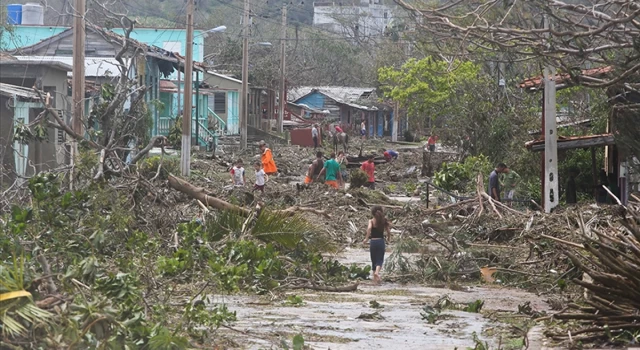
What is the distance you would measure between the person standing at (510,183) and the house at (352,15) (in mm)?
70799

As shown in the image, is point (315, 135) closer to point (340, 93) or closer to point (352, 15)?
point (340, 93)

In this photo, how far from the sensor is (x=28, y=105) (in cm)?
2180

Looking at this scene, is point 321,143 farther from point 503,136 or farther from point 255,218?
point 255,218

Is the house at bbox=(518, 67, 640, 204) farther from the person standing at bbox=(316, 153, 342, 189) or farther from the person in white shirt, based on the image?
the person in white shirt

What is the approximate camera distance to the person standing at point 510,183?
26.1m

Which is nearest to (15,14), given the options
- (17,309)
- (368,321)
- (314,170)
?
(314,170)

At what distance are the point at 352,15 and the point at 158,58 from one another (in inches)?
2709

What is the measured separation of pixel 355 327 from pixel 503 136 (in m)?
22.5

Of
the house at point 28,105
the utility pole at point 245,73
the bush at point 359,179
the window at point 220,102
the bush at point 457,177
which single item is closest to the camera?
the house at point 28,105

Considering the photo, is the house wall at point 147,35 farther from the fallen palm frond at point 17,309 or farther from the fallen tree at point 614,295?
the fallen palm frond at point 17,309

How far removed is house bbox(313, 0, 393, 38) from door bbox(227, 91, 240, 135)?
33341 mm

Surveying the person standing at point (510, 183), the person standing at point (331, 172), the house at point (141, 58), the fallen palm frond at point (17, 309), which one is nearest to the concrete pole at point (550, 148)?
the person standing at point (510, 183)

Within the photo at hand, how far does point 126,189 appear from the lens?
607 inches

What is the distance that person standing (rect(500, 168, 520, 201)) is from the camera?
2612 centimetres
